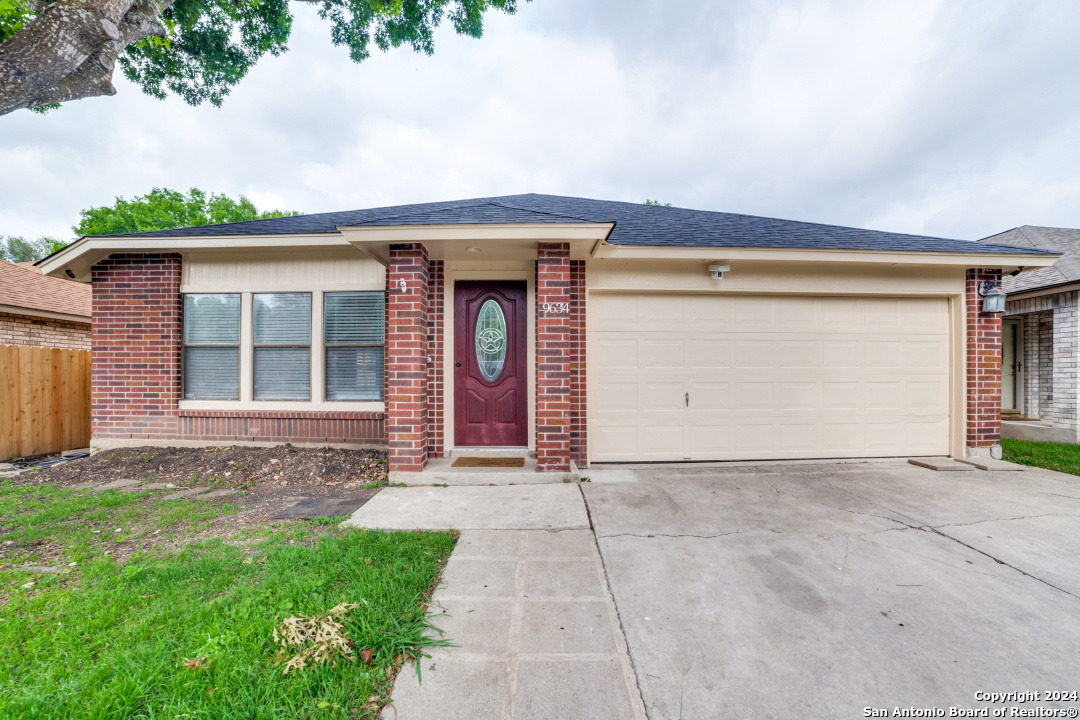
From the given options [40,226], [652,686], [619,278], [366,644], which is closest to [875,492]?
[619,278]

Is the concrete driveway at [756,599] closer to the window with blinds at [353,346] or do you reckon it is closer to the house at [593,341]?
the house at [593,341]

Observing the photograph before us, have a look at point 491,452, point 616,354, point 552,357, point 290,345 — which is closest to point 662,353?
point 616,354

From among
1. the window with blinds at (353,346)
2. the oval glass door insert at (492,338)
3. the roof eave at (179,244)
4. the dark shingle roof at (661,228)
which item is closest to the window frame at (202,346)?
the roof eave at (179,244)

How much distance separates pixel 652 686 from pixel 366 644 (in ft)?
4.07

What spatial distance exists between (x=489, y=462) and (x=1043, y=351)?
10405 mm

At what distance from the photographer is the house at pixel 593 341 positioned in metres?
4.95

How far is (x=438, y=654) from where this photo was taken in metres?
1.74

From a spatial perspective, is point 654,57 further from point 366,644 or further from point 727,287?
point 366,644

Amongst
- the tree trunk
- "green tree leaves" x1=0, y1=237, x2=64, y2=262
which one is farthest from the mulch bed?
"green tree leaves" x1=0, y1=237, x2=64, y2=262

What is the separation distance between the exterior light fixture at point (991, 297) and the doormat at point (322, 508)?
311 inches

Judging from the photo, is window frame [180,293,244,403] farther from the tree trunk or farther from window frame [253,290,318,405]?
the tree trunk

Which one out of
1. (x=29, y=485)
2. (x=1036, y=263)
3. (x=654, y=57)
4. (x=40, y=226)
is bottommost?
(x=29, y=485)

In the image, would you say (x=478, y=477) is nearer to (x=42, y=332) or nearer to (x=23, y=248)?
(x=42, y=332)

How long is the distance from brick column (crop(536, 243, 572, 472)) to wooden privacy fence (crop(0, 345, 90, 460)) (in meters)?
7.77
